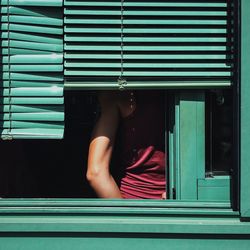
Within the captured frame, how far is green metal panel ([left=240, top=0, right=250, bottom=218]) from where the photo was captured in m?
A: 2.83

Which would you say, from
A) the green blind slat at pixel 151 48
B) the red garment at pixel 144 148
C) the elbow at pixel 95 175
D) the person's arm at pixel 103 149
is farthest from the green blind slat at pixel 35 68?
the elbow at pixel 95 175

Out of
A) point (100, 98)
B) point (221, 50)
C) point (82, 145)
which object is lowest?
point (82, 145)

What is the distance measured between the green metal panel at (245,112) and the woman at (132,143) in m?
0.52

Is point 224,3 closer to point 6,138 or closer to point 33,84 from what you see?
point 33,84

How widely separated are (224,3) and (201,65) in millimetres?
341

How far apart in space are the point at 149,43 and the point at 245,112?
2.00 feet

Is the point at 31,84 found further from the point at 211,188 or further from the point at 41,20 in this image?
the point at 211,188

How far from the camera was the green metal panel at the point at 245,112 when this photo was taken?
2.83m

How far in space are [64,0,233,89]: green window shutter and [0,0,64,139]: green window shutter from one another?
0.28 feet

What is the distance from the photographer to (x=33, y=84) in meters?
3.01

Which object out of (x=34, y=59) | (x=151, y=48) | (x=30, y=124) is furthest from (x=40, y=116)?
(x=151, y=48)
